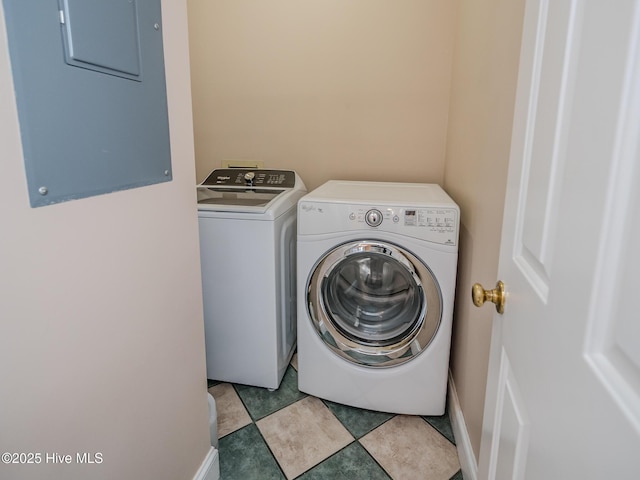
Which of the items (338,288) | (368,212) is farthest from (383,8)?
(338,288)

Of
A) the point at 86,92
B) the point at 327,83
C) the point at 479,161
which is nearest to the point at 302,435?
the point at 479,161

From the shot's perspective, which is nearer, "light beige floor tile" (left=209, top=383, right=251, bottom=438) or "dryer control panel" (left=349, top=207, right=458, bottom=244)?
"dryer control panel" (left=349, top=207, right=458, bottom=244)

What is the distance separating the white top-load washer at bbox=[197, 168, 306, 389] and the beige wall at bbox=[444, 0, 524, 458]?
0.80m

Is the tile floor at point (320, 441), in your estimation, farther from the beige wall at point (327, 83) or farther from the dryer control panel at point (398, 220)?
the beige wall at point (327, 83)

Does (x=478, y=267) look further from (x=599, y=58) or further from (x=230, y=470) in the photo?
(x=230, y=470)

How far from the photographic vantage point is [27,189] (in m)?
0.60

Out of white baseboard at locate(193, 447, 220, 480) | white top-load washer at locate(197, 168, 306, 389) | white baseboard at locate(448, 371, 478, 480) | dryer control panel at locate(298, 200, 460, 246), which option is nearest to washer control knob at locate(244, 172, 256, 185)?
white top-load washer at locate(197, 168, 306, 389)

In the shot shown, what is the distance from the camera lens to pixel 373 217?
4.88 ft

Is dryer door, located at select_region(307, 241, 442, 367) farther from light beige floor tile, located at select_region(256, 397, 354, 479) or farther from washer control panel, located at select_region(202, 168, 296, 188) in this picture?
washer control panel, located at select_region(202, 168, 296, 188)

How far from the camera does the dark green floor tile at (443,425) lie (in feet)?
5.19

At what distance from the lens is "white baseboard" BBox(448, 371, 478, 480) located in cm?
128

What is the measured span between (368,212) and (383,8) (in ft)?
4.27

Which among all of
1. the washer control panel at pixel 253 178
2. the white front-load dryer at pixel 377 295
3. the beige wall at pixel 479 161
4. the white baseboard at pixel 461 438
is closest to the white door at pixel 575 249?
→ the beige wall at pixel 479 161

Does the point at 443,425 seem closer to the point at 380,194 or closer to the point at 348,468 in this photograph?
the point at 348,468
